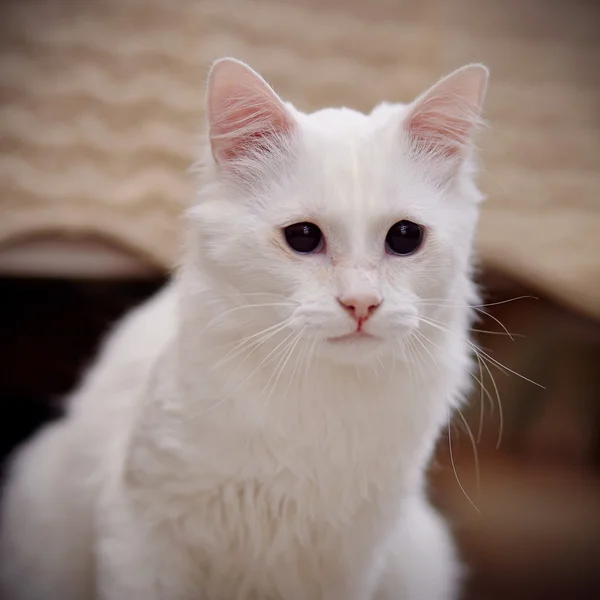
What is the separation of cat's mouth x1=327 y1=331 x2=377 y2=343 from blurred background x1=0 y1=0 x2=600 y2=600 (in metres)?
0.69

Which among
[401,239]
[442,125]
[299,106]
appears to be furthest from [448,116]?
[299,106]

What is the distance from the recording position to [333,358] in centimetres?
86

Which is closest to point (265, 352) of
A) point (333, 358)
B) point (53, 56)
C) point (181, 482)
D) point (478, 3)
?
point (333, 358)

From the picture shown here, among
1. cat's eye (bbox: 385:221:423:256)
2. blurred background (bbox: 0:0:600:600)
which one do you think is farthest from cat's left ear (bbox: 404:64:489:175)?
blurred background (bbox: 0:0:600:600)

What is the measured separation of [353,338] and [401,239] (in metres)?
0.15

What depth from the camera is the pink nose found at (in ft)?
2.58

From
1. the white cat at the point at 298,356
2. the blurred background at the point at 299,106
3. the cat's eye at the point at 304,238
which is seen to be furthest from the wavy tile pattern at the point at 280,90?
the cat's eye at the point at 304,238

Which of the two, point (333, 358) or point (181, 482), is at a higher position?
point (333, 358)

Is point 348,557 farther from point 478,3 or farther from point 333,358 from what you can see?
point 478,3

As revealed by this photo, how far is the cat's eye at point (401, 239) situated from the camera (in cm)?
88

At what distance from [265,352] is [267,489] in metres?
0.19

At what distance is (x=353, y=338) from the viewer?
0.83 metres

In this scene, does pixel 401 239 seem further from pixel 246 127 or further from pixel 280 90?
pixel 280 90

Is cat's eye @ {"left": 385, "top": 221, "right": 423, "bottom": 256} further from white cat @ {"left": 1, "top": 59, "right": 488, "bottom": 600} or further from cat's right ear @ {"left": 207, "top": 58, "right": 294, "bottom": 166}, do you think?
cat's right ear @ {"left": 207, "top": 58, "right": 294, "bottom": 166}
